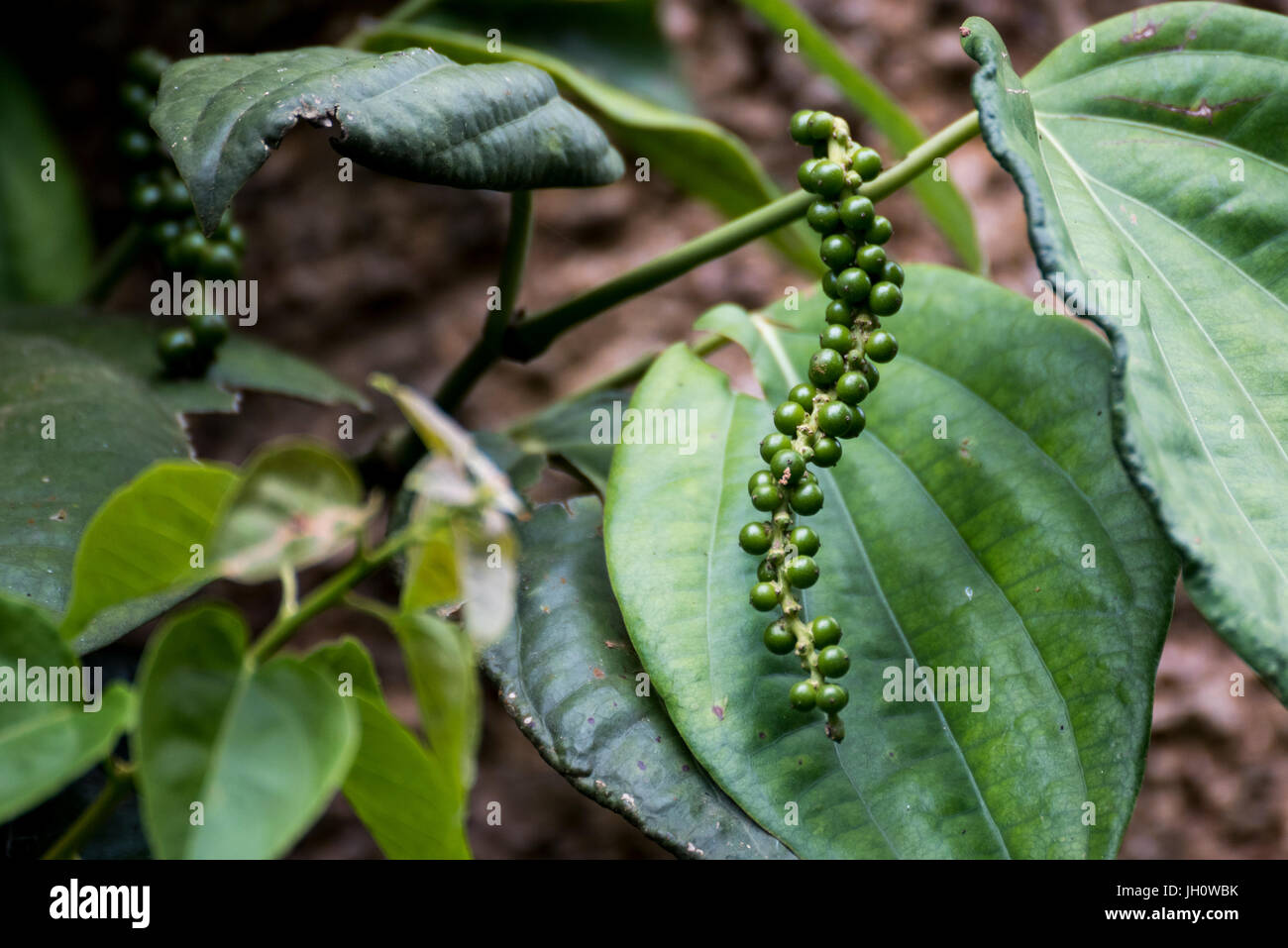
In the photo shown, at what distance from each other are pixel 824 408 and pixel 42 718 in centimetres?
38

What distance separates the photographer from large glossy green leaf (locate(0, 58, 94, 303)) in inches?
40.5

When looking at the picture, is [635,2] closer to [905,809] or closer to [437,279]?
[437,279]

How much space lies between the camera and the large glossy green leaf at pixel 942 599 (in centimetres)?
53

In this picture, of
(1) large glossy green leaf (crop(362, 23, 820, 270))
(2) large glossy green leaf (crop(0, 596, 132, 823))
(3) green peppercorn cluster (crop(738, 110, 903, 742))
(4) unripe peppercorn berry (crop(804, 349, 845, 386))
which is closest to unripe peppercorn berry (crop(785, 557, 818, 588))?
(3) green peppercorn cluster (crop(738, 110, 903, 742))

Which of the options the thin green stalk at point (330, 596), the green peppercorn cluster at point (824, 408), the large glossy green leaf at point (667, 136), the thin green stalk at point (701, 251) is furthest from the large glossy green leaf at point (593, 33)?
the thin green stalk at point (330, 596)

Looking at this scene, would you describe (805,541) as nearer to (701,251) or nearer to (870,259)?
(870,259)

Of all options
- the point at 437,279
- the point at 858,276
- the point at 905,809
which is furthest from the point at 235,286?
the point at 905,809

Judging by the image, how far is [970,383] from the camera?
640 mm

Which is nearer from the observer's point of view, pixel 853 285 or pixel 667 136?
pixel 853 285

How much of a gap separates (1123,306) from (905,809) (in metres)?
0.29

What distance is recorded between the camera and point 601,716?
54 centimetres

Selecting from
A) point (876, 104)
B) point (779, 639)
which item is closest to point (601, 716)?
point (779, 639)

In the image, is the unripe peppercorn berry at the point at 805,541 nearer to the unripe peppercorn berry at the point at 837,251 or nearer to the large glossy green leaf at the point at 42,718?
the unripe peppercorn berry at the point at 837,251

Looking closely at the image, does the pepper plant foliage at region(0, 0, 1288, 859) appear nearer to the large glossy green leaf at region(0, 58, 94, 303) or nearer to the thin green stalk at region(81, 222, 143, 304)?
the thin green stalk at region(81, 222, 143, 304)
